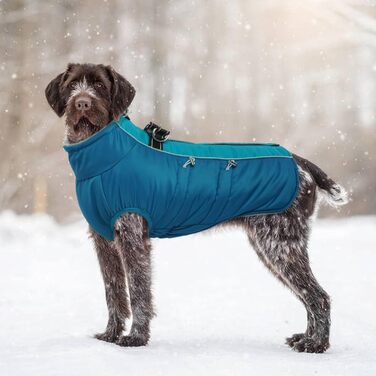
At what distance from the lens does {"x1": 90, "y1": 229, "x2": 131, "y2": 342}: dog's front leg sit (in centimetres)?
533

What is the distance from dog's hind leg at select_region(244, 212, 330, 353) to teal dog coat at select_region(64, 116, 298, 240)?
13 cm

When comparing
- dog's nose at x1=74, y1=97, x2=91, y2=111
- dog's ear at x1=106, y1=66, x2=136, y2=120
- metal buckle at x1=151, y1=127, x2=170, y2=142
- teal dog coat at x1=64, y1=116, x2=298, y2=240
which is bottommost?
teal dog coat at x1=64, y1=116, x2=298, y2=240

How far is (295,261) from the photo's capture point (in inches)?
A: 209

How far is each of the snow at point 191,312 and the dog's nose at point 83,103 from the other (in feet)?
5.79

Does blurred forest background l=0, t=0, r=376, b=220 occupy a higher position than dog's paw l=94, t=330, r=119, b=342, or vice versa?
blurred forest background l=0, t=0, r=376, b=220

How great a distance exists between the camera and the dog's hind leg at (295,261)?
17.2 feet

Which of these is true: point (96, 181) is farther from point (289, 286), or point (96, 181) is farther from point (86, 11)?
point (86, 11)

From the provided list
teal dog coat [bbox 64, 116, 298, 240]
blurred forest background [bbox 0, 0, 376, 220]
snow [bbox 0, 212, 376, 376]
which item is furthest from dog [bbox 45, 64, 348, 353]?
blurred forest background [bbox 0, 0, 376, 220]

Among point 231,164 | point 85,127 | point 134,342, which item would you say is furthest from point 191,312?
point 85,127

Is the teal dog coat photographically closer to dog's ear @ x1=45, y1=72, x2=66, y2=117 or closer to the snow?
dog's ear @ x1=45, y1=72, x2=66, y2=117

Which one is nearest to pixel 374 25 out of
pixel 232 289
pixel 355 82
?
pixel 355 82

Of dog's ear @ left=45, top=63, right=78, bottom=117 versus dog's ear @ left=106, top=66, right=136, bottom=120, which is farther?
dog's ear @ left=45, top=63, right=78, bottom=117

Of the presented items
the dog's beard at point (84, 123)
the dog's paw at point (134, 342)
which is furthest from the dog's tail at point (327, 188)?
the dog's paw at point (134, 342)

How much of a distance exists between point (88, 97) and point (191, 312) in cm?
262
